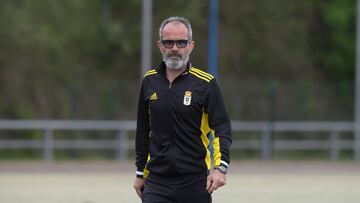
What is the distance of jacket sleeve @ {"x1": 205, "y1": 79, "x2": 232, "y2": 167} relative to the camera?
21.7ft

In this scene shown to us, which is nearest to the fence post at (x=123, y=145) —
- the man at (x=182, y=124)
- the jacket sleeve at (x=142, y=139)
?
the jacket sleeve at (x=142, y=139)

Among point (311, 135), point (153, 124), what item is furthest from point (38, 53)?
point (153, 124)

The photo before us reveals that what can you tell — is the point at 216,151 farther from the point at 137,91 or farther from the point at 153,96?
the point at 137,91

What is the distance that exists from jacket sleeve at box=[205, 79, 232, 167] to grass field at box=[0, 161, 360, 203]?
751 cm

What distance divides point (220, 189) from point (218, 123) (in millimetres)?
10168

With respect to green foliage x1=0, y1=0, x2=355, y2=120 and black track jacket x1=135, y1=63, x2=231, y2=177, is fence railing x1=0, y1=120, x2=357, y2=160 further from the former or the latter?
black track jacket x1=135, y1=63, x2=231, y2=177

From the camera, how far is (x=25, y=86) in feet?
107

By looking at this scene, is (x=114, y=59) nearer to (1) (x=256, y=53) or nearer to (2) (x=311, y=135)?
(1) (x=256, y=53)

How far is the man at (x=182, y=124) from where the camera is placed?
660cm

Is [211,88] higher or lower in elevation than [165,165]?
higher

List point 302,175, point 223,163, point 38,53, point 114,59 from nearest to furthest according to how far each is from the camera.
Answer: point 223,163, point 302,175, point 38,53, point 114,59

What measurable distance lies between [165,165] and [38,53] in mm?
27989

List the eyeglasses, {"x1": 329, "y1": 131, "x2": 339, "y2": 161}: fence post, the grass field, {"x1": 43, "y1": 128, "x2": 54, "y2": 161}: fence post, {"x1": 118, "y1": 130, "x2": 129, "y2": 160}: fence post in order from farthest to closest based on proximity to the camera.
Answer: {"x1": 329, "y1": 131, "x2": 339, "y2": 161}: fence post
{"x1": 118, "y1": 130, "x2": 129, "y2": 160}: fence post
{"x1": 43, "y1": 128, "x2": 54, "y2": 161}: fence post
the grass field
the eyeglasses

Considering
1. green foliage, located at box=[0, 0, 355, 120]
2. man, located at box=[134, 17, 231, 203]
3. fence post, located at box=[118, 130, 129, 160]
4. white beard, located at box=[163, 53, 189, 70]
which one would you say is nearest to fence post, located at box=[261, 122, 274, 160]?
green foliage, located at box=[0, 0, 355, 120]
